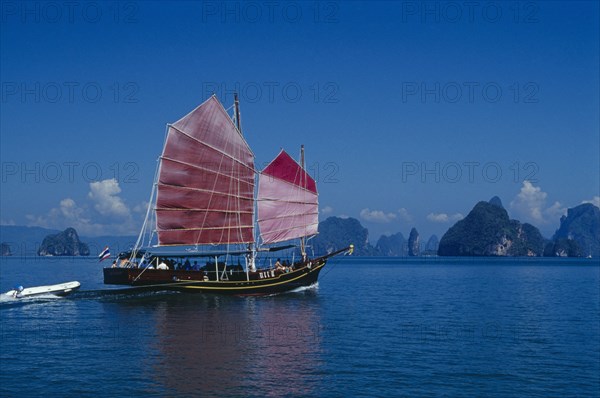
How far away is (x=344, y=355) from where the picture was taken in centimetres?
2567

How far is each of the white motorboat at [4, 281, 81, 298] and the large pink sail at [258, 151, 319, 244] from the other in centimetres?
1610

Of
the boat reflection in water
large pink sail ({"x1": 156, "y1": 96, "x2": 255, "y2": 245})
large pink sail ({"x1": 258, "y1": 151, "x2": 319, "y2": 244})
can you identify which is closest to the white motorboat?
large pink sail ({"x1": 156, "y1": 96, "x2": 255, "y2": 245})

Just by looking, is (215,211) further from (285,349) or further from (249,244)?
(285,349)

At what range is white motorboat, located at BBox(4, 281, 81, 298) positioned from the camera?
41906mm

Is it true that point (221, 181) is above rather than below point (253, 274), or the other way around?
above

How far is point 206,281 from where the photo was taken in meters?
47.1

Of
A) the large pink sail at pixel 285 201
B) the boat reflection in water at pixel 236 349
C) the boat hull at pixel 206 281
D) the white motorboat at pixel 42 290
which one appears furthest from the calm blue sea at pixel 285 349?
the large pink sail at pixel 285 201

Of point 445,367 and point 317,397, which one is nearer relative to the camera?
point 317,397

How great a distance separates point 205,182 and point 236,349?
929 inches

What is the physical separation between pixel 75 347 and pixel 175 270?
20.4 metres

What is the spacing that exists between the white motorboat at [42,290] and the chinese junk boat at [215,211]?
2727mm

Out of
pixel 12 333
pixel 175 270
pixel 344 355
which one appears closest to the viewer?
pixel 344 355

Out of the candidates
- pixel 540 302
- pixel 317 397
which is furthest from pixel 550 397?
pixel 540 302

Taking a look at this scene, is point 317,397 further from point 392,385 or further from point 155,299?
point 155,299
